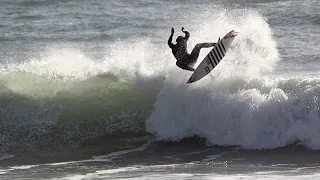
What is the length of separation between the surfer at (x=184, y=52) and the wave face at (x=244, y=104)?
1.28 m

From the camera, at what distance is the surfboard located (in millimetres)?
16672

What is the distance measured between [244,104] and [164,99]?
6.99 feet

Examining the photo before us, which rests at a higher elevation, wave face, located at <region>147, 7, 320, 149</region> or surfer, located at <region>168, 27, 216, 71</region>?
surfer, located at <region>168, 27, 216, 71</region>

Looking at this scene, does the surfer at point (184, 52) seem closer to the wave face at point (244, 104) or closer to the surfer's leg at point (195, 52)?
the surfer's leg at point (195, 52)

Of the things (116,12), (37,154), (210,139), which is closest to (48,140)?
(37,154)

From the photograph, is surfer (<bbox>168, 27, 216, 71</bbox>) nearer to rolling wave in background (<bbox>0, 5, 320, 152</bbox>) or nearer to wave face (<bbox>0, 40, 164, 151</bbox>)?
rolling wave in background (<bbox>0, 5, 320, 152</bbox>)

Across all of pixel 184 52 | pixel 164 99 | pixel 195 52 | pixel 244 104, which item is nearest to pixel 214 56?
pixel 195 52

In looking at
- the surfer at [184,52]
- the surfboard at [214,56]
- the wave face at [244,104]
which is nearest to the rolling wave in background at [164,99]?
the wave face at [244,104]

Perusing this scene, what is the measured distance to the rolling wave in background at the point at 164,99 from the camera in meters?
16.6

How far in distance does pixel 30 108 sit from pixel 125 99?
2341mm

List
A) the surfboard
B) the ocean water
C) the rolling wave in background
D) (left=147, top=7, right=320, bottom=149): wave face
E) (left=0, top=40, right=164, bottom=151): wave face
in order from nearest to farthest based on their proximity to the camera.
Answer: the ocean water
(left=147, top=7, right=320, bottom=149): wave face
the rolling wave in background
the surfboard
(left=0, top=40, right=164, bottom=151): wave face

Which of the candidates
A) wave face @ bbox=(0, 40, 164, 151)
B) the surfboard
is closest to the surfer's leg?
the surfboard

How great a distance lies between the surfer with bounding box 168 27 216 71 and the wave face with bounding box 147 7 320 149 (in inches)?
50.5

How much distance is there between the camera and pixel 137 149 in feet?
56.0
